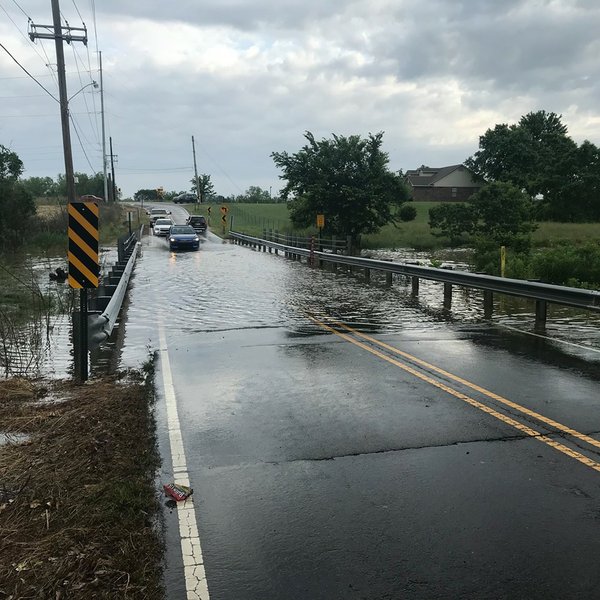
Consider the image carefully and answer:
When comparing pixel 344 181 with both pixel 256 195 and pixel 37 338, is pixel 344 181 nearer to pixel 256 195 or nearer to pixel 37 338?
pixel 37 338

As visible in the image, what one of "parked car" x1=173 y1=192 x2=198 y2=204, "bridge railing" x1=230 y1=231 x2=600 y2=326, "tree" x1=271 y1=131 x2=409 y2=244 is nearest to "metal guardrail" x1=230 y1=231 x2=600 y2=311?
"bridge railing" x1=230 y1=231 x2=600 y2=326

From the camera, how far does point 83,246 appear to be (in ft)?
28.3

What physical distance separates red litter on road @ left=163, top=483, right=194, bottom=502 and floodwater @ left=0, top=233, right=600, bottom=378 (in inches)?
186

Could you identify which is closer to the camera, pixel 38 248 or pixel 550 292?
pixel 550 292

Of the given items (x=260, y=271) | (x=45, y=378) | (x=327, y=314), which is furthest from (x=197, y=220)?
(x=45, y=378)

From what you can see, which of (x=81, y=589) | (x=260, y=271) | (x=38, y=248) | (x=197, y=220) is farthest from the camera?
(x=197, y=220)

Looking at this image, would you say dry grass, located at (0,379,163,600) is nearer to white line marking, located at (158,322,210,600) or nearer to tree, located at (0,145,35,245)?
white line marking, located at (158,322,210,600)

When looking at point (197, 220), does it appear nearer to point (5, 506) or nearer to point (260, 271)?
point (260, 271)

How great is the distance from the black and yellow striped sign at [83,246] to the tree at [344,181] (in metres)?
31.8

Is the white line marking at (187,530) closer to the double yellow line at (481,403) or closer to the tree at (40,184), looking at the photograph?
the double yellow line at (481,403)

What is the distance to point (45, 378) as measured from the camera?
8758 millimetres

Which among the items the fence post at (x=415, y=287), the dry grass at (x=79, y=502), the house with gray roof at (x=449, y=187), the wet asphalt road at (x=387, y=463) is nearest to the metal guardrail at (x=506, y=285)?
the fence post at (x=415, y=287)

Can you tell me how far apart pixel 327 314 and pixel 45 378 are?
286 inches

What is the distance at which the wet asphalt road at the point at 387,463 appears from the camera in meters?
3.72
